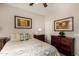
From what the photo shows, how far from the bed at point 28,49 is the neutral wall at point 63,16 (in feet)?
0.48

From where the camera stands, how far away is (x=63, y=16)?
1.22 metres

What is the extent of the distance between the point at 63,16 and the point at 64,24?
112 mm

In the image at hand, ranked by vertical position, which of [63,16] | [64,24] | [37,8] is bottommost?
[64,24]

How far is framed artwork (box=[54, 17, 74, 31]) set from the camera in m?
1.19

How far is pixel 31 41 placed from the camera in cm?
124

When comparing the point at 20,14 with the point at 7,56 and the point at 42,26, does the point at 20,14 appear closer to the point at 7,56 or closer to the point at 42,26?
the point at 42,26

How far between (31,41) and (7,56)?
0.37 meters

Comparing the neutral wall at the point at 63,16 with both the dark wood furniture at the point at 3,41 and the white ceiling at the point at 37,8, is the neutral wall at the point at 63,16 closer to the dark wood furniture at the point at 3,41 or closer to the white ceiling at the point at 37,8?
the white ceiling at the point at 37,8

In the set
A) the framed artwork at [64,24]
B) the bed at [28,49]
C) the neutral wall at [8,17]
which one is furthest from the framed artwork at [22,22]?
the framed artwork at [64,24]

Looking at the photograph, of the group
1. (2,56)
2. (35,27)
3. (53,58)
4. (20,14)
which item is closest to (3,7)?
(20,14)

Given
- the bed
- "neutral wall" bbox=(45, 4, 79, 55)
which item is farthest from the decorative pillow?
"neutral wall" bbox=(45, 4, 79, 55)

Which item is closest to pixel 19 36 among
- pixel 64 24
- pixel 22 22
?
pixel 22 22

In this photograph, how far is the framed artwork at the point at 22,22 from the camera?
1.22 metres

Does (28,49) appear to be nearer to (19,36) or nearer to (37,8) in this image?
(19,36)
